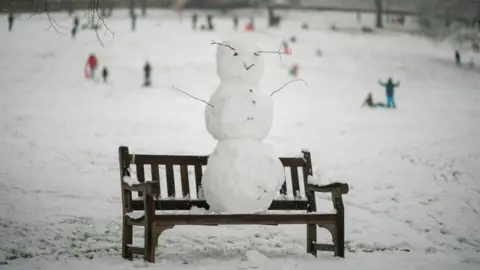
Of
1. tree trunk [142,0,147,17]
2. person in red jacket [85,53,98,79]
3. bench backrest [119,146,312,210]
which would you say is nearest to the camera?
bench backrest [119,146,312,210]

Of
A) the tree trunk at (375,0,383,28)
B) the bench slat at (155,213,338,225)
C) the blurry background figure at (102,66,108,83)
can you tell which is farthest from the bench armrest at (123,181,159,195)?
the tree trunk at (375,0,383,28)

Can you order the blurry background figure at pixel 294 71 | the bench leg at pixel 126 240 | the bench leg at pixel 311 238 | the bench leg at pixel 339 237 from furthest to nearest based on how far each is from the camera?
1. the blurry background figure at pixel 294 71
2. the bench leg at pixel 311 238
3. the bench leg at pixel 339 237
4. the bench leg at pixel 126 240

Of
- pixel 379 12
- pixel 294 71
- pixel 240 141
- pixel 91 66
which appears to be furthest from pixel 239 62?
pixel 379 12

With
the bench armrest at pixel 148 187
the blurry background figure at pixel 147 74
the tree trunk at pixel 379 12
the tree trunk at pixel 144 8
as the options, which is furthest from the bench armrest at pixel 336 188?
the tree trunk at pixel 379 12

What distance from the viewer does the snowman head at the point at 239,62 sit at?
4969 millimetres

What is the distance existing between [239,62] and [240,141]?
66 centimetres

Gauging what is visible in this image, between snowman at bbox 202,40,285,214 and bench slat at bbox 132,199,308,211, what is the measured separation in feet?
0.73

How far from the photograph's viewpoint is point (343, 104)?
19047 mm

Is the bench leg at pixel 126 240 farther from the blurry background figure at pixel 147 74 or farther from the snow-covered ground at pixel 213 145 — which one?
the blurry background figure at pixel 147 74

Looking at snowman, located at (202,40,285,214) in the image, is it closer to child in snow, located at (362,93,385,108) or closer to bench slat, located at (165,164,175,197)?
bench slat, located at (165,164,175,197)

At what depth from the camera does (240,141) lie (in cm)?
488

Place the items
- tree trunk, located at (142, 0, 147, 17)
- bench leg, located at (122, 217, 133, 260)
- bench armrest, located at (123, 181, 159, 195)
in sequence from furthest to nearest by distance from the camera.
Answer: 1. tree trunk, located at (142, 0, 147, 17)
2. bench leg, located at (122, 217, 133, 260)
3. bench armrest, located at (123, 181, 159, 195)

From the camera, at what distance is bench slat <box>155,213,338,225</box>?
4.29 m

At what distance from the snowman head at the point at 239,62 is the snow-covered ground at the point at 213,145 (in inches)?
57.1
